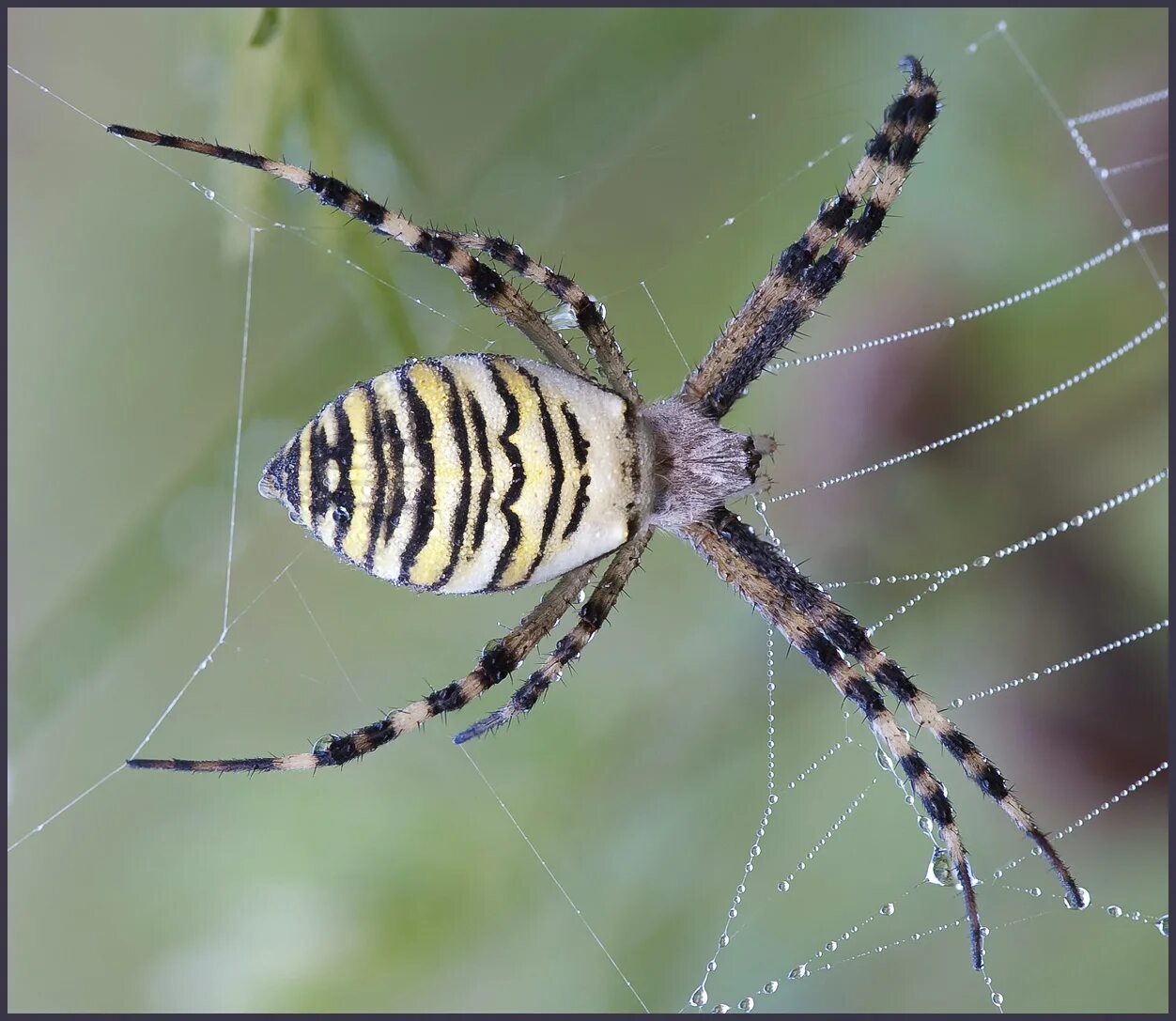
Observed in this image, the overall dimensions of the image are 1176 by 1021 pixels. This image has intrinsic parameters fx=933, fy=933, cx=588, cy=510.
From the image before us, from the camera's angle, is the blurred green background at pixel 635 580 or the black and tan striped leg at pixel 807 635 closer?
the black and tan striped leg at pixel 807 635

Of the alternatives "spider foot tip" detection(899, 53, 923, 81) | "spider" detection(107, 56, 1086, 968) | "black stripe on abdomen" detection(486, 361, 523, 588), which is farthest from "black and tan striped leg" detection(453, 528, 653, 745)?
"spider foot tip" detection(899, 53, 923, 81)

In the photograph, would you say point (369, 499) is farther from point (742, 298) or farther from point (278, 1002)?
point (278, 1002)

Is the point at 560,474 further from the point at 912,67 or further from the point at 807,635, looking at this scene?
the point at 912,67

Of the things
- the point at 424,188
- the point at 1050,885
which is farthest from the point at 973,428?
the point at 424,188

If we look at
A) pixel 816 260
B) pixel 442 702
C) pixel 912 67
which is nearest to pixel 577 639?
pixel 442 702

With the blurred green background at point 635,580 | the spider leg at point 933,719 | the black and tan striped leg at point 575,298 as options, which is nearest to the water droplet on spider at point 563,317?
the black and tan striped leg at point 575,298

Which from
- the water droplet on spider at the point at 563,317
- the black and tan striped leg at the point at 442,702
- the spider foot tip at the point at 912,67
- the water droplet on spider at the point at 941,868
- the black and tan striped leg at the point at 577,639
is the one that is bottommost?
the water droplet on spider at the point at 941,868

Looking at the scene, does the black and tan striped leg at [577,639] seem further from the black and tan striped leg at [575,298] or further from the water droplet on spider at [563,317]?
the water droplet on spider at [563,317]
